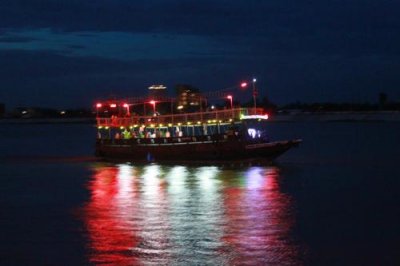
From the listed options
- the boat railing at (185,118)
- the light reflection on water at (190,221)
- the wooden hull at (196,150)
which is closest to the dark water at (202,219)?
the light reflection on water at (190,221)

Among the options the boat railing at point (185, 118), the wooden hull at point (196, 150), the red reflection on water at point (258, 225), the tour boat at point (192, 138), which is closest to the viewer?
the red reflection on water at point (258, 225)

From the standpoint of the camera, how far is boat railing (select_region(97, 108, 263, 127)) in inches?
1925

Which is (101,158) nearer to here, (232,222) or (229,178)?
(229,178)

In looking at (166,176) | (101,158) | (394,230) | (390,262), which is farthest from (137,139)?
(390,262)

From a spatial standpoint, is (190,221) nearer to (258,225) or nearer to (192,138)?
(258,225)

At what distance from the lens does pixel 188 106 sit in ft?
182

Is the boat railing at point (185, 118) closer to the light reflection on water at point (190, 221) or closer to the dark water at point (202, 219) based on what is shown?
the dark water at point (202, 219)

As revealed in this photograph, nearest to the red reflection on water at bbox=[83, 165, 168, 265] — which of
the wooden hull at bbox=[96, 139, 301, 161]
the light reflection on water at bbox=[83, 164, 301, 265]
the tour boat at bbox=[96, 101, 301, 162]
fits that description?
the light reflection on water at bbox=[83, 164, 301, 265]

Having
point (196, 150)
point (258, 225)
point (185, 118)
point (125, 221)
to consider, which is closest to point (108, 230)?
point (125, 221)

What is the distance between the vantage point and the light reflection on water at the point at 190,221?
1633 cm

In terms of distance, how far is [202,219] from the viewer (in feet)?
71.4

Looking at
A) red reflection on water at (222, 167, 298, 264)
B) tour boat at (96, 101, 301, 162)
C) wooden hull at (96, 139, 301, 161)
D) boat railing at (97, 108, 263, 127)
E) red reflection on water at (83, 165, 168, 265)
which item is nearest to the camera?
red reflection on water at (222, 167, 298, 264)

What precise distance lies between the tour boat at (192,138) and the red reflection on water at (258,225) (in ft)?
47.7

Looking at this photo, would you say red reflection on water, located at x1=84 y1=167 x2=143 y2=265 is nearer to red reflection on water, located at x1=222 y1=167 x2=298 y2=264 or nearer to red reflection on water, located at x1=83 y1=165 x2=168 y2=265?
red reflection on water, located at x1=83 y1=165 x2=168 y2=265
